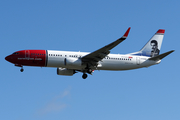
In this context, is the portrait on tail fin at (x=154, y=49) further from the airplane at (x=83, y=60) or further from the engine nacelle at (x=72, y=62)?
the engine nacelle at (x=72, y=62)

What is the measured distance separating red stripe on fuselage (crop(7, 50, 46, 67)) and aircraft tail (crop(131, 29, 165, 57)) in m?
15.8

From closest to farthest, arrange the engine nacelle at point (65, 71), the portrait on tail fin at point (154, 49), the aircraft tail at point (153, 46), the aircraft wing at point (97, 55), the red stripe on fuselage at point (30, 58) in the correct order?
1. the aircraft wing at point (97, 55)
2. the red stripe on fuselage at point (30, 58)
3. the engine nacelle at point (65, 71)
4. the aircraft tail at point (153, 46)
5. the portrait on tail fin at point (154, 49)

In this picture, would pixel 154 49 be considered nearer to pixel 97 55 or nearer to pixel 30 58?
pixel 97 55

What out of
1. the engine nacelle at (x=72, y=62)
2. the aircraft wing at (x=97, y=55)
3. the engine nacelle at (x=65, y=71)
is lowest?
the engine nacelle at (x=65, y=71)

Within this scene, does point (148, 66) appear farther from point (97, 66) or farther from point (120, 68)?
point (97, 66)

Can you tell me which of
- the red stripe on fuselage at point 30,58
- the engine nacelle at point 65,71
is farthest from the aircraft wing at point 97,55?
the red stripe on fuselage at point 30,58

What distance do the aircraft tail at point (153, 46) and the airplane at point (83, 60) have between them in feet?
4.63

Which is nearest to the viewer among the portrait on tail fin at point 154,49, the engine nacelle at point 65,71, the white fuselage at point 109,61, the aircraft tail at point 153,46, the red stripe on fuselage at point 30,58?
the red stripe on fuselage at point 30,58

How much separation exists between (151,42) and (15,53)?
2370 centimetres

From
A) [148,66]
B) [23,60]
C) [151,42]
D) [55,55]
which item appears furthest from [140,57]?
[23,60]

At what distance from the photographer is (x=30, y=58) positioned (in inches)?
2058

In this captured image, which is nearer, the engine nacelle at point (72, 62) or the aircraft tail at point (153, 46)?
the engine nacelle at point (72, 62)

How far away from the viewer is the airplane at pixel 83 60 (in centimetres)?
5238

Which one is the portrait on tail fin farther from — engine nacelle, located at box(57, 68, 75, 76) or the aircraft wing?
engine nacelle, located at box(57, 68, 75, 76)
